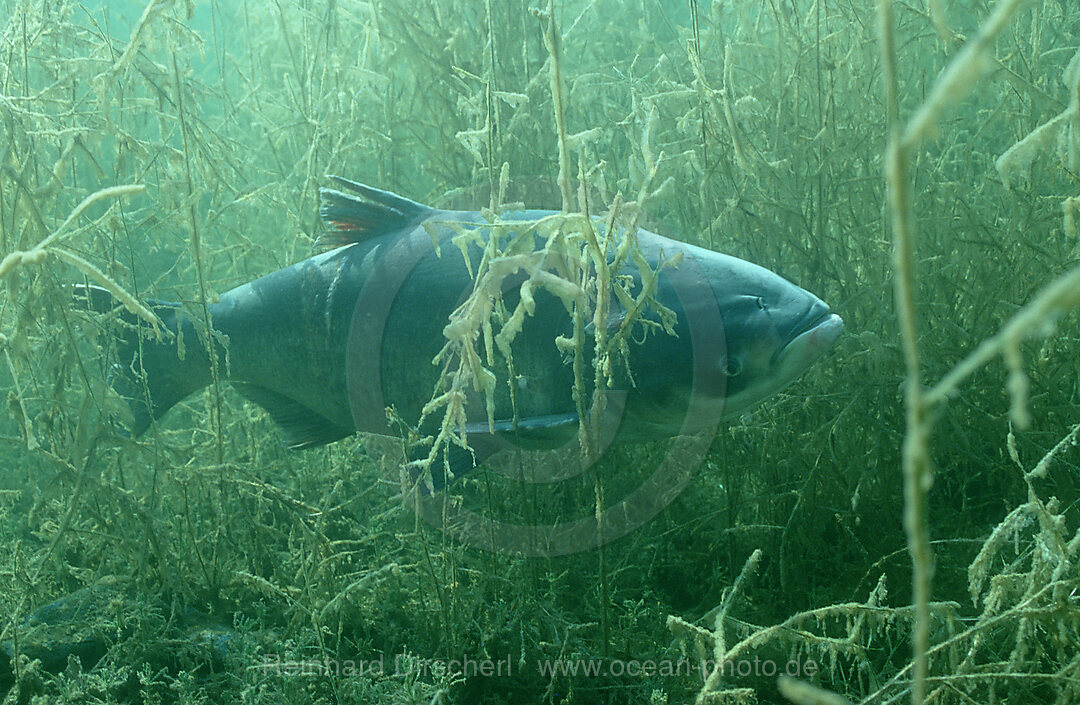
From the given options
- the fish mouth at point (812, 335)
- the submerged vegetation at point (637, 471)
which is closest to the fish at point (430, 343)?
the fish mouth at point (812, 335)

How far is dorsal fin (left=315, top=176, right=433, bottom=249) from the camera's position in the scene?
3748 mm

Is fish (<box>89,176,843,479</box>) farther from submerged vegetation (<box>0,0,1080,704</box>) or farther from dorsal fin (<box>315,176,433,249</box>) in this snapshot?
submerged vegetation (<box>0,0,1080,704</box>)

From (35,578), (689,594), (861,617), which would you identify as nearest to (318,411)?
(35,578)

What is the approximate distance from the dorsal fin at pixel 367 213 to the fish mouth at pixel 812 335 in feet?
5.49

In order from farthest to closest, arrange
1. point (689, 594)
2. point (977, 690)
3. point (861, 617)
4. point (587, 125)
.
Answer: point (587, 125) → point (689, 594) → point (977, 690) → point (861, 617)

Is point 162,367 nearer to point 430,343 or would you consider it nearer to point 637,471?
point 430,343

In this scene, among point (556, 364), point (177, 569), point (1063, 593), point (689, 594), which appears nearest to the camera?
point (1063, 593)

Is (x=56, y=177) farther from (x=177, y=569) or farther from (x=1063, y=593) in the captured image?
(x=1063, y=593)

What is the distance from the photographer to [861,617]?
2.30m

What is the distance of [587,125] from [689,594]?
11.1 feet

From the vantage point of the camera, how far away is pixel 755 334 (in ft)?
10.00

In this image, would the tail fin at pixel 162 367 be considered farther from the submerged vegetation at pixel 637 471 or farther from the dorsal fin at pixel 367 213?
the dorsal fin at pixel 367 213

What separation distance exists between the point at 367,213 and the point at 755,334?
72.4 inches

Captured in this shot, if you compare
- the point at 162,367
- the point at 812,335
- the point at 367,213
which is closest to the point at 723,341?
the point at 812,335
